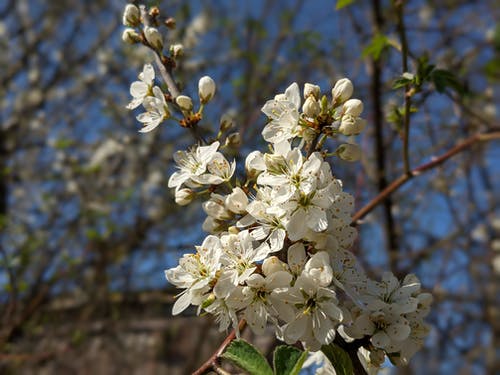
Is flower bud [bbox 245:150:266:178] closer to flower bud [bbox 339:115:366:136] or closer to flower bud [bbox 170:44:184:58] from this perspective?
flower bud [bbox 339:115:366:136]

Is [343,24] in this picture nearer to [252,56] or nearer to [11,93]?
[252,56]

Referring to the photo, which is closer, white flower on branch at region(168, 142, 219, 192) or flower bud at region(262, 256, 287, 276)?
flower bud at region(262, 256, 287, 276)

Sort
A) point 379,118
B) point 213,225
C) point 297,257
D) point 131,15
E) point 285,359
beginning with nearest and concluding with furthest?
1. point 285,359
2. point 297,257
3. point 213,225
4. point 131,15
5. point 379,118

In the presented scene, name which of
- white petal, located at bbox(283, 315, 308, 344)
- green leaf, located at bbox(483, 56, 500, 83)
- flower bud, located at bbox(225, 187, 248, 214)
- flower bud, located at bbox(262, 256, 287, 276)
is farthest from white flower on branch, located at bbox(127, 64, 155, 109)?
green leaf, located at bbox(483, 56, 500, 83)

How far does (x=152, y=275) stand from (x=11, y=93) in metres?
3.81

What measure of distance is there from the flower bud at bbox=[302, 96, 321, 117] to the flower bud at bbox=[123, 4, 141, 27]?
2.46 feet

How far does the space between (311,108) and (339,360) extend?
0.59 meters

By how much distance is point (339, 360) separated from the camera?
3.58ft

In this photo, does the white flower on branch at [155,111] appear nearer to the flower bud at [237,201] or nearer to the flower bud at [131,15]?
the flower bud at [131,15]

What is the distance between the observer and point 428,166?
2072 mm

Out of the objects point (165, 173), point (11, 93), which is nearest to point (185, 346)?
point (165, 173)

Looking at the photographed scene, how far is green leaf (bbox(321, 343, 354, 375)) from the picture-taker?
1075mm

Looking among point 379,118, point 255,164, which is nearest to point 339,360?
point 255,164

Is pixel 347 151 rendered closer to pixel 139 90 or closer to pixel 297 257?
pixel 297 257
